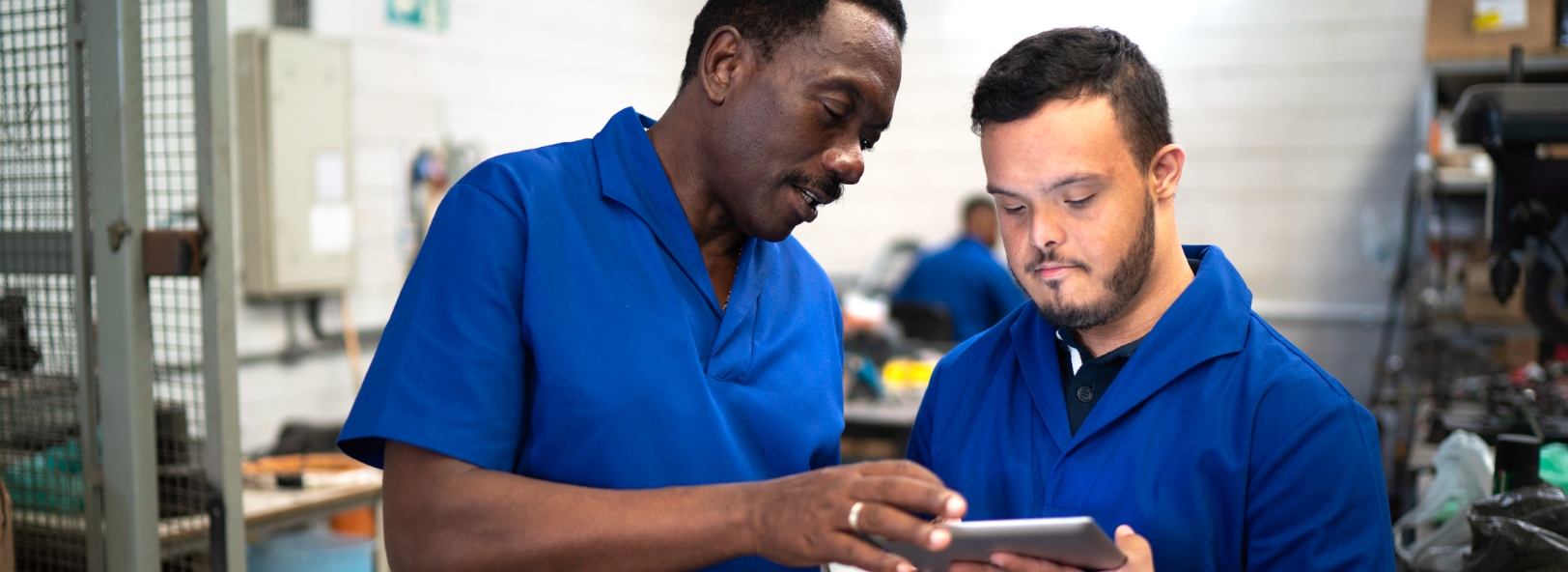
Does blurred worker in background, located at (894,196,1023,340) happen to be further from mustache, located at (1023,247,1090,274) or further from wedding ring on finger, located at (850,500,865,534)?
wedding ring on finger, located at (850,500,865,534)

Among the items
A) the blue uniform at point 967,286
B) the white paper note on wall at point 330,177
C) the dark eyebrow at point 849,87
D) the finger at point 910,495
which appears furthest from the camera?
the blue uniform at point 967,286

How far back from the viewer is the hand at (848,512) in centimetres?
91

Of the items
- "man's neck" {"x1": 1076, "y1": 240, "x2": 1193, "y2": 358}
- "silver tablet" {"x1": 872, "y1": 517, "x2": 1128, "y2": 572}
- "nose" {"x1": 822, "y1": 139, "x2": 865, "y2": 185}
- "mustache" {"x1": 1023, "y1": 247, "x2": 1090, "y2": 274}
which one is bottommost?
"silver tablet" {"x1": 872, "y1": 517, "x2": 1128, "y2": 572}

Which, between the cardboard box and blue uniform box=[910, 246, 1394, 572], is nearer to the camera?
blue uniform box=[910, 246, 1394, 572]

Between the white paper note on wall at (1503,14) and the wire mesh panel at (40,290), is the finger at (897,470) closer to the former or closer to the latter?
the wire mesh panel at (40,290)

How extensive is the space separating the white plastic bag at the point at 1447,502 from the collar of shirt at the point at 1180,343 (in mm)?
880

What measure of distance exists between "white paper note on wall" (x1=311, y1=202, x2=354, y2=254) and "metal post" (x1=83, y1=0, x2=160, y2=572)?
8.45 feet

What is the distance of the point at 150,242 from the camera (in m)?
1.73

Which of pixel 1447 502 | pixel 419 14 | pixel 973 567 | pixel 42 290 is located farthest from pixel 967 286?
pixel 973 567

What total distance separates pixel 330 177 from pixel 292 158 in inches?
7.8

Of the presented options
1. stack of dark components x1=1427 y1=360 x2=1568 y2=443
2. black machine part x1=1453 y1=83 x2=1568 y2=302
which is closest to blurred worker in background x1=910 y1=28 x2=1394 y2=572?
black machine part x1=1453 y1=83 x2=1568 y2=302

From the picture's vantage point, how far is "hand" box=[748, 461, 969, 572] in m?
0.91

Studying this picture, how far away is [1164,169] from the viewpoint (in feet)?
4.09

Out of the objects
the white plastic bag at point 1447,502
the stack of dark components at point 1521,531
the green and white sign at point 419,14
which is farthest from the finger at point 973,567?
the green and white sign at point 419,14
